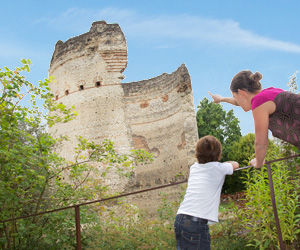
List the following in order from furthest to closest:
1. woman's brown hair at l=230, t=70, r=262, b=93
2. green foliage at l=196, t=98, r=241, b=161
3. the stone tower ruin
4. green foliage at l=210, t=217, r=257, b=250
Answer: green foliage at l=196, t=98, r=241, b=161
the stone tower ruin
green foliage at l=210, t=217, r=257, b=250
woman's brown hair at l=230, t=70, r=262, b=93

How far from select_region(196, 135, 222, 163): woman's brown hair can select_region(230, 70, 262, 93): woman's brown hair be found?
1.53 feet

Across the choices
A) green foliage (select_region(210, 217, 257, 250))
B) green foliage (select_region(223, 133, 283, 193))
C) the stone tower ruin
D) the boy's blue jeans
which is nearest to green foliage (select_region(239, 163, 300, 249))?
green foliage (select_region(210, 217, 257, 250))

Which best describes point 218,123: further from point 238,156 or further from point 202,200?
point 202,200

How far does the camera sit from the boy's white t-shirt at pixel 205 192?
7.45 feet

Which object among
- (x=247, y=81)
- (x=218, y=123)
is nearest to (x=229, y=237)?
(x=247, y=81)

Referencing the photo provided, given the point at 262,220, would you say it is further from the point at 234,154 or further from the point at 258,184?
the point at 234,154

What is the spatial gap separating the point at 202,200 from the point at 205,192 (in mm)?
66

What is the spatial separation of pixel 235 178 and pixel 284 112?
17.9m

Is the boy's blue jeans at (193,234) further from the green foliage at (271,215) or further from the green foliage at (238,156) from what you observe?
the green foliage at (238,156)

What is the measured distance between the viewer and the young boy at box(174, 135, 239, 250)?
87.8 inches

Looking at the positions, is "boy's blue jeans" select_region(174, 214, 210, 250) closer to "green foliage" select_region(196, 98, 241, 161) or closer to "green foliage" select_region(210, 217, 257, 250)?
"green foliage" select_region(210, 217, 257, 250)

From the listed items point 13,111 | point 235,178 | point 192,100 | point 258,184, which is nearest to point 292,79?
point 192,100

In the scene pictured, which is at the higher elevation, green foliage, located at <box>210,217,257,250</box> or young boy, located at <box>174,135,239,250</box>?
young boy, located at <box>174,135,239,250</box>

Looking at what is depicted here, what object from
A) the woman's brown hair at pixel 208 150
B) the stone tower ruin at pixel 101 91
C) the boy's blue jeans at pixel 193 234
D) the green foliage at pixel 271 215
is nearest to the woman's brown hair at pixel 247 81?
the woman's brown hair at pixel 208 150
